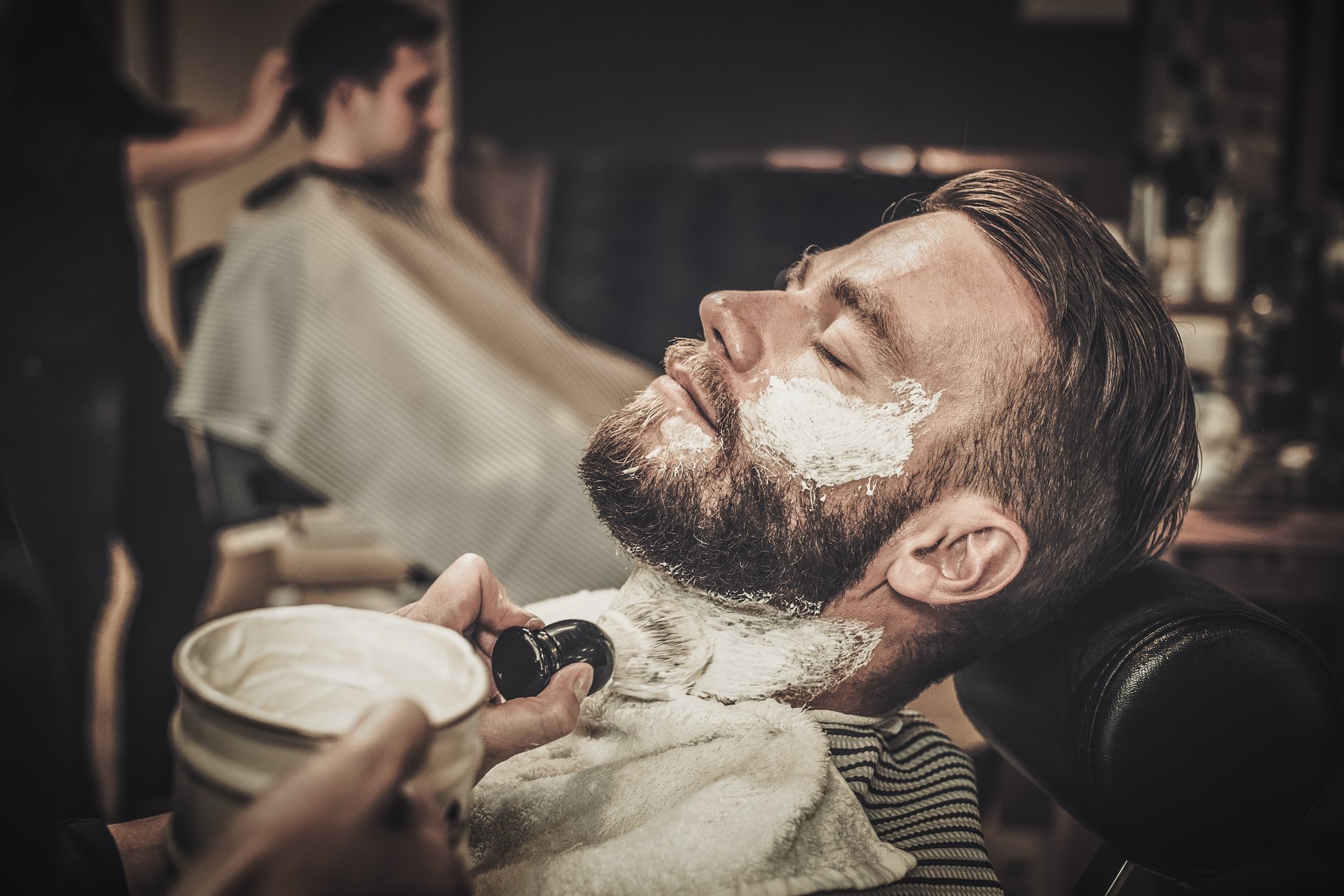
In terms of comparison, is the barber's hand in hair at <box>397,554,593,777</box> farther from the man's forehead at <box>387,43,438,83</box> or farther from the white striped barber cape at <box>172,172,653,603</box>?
the man's forehead at <box>387,43,438,83</box>

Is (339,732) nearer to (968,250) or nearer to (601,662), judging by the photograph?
(601,662)

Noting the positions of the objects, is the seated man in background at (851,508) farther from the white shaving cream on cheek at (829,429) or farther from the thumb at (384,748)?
the thumb at (384,748)

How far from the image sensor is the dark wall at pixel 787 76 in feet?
9.29

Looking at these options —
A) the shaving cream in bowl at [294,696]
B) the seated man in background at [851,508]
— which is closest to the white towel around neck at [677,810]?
the seated man in background at [851,508]

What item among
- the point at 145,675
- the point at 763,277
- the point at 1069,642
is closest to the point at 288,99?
the point at 145,675

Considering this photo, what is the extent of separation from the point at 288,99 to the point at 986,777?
6.00 ft

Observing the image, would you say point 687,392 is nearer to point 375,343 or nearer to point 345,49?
point 375,343

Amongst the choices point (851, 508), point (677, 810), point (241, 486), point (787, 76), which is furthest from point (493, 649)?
point (787, 76)

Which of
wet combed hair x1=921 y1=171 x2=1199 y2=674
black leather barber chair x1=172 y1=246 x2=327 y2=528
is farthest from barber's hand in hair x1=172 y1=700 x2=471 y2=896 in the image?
black leather barber chair x1=172 y1=246 x2=327 y2=528

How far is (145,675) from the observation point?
1951 mm

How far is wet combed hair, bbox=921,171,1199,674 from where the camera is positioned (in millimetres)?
694

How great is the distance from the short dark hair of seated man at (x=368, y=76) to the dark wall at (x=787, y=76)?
0.83 meters

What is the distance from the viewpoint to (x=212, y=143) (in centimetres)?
204

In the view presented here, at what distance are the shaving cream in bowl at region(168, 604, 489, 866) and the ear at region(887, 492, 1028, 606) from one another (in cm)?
33
